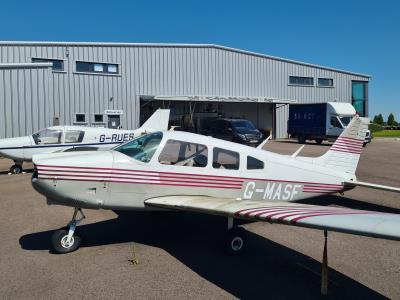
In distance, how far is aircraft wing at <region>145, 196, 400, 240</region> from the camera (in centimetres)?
353

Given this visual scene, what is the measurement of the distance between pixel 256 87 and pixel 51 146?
22.1 metres

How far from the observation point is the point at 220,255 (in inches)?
214

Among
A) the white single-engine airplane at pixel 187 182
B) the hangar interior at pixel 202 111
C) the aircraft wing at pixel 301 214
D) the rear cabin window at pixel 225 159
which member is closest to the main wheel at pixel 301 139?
the hangar interior at pixel 202 111

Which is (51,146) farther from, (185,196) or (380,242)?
(380,242)

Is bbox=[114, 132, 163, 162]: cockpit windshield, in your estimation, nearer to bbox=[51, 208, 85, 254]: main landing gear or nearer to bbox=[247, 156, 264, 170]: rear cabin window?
bbox=[51, 208, 85, 254]: main landing gear

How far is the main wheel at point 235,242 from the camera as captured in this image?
5.38 metres

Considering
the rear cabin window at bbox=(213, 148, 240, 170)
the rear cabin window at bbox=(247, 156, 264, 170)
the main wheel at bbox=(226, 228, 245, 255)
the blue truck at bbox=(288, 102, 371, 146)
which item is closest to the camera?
the main wheel at bbox=(226, 228, 245, 255)

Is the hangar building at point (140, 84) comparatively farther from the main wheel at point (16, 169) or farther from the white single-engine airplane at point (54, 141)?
the white single-engine airplane at point (54, 141)

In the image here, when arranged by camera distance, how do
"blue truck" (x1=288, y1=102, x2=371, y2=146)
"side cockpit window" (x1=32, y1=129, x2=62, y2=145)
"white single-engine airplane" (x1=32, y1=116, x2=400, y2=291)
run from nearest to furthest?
"white single-engine airplane" (x1=32, y1=116, x2=400, y2=291) < "side cockpit window" (x1=32, y1=129, x2=62, y2=145) < "blue truck" (x1=288, y1=102, x2=371, y2=146)

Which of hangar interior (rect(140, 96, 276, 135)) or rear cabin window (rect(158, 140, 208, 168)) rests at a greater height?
hangar interior (rect(140, 96, 276, 135))

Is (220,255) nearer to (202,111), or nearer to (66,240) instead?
(66,240)

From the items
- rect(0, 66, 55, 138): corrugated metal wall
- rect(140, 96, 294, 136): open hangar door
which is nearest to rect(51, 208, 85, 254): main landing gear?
rect(0, 66, 55, 138): corrugated metal wall

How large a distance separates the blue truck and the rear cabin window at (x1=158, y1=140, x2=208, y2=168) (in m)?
21.9

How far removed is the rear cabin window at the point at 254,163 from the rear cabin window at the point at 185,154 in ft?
2.60
